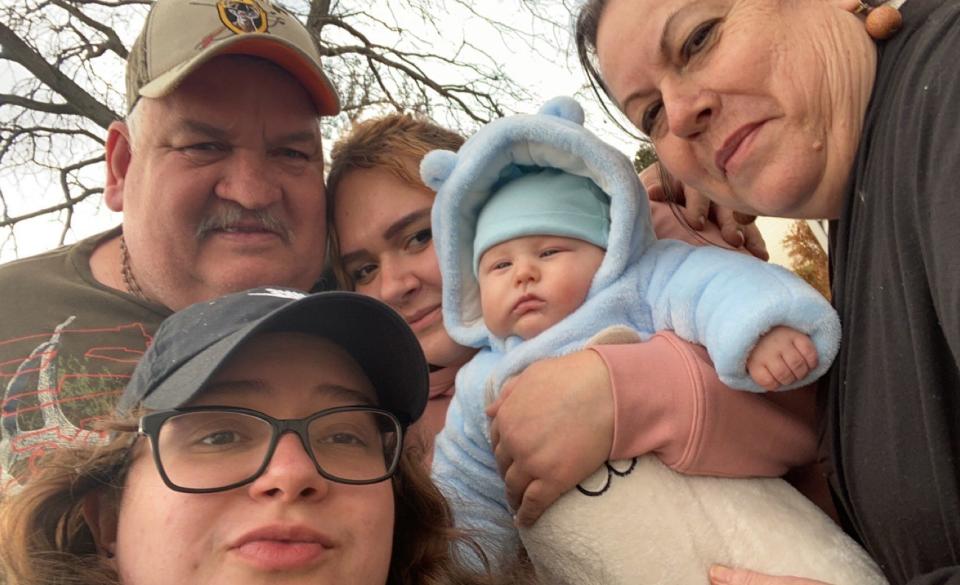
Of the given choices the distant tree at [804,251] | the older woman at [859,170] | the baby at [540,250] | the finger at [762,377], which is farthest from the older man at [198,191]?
the distant tree at [804,251]

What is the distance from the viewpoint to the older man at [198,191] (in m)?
2.32

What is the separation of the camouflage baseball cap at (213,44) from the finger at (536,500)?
63.2 inches

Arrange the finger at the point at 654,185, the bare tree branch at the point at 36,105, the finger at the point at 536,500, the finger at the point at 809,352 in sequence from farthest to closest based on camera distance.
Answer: the bare tree branch at the point at 36,105
the finger at the point at 654,185
the finger at the point at 536,500
the finger at the point at 809,352

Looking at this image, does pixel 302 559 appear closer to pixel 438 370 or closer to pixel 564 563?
pixel 564 563

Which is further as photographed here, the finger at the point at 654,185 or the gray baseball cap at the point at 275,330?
the finger at the point at 654,185

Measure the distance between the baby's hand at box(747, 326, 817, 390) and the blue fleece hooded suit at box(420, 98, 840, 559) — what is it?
0.11 ft

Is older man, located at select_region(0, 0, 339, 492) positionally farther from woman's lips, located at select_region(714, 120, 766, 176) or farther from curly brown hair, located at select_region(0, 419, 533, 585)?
woman's lips, located at select_region(714, 120, 766, 176)

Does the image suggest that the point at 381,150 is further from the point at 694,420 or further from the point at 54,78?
the point at 54,78

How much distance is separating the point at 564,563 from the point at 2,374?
1598 millimetres

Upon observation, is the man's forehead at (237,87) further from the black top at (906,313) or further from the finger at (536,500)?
the black top at (906,313)

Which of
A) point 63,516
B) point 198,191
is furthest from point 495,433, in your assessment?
point 198,191

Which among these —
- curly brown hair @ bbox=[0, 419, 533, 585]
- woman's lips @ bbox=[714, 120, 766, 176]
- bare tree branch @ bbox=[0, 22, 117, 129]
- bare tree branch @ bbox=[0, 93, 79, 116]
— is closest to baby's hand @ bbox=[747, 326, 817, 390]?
woman's lips @ bbox=[714, 120, 766, 176]

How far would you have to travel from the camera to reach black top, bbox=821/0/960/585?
1086 mm

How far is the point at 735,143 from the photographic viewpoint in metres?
1.47
